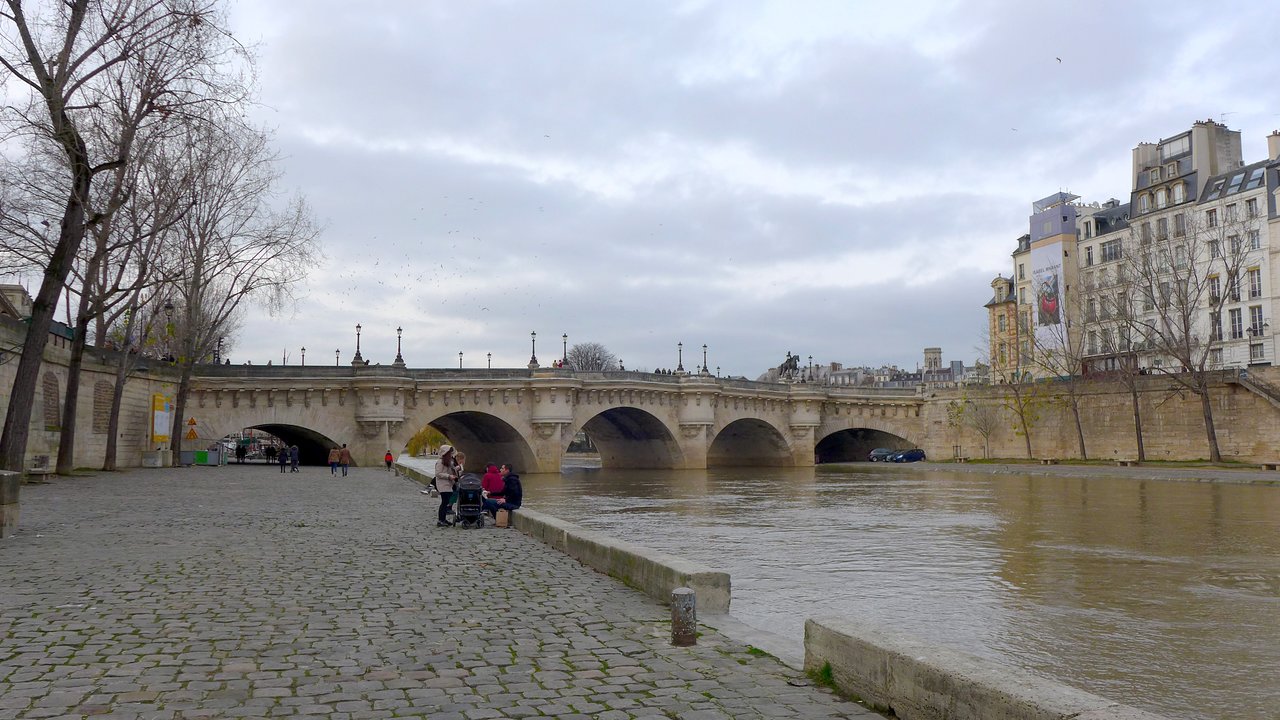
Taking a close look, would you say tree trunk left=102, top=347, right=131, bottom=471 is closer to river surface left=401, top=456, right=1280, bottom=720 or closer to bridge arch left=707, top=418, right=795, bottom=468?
river surface left=401, top=456, right=1280, bottom=720

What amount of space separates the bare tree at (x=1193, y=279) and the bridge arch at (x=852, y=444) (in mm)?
18101

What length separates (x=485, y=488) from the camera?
16.5 meters

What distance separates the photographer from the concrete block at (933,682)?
3.96 meters

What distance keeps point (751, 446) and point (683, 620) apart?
190 ft

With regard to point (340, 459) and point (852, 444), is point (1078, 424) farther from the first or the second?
point (340, 459)

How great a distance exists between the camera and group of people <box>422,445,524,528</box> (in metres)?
15.7

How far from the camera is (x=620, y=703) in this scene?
5262mm

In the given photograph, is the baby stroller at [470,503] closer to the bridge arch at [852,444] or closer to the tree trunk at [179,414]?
the tree trunk at [179,414]

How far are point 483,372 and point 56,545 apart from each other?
36.3 m

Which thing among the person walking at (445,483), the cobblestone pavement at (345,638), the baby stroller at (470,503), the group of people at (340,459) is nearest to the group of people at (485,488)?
the person walking at (445,483)

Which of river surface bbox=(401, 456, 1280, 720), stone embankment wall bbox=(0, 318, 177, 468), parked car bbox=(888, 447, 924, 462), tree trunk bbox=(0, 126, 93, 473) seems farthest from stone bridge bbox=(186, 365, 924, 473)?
tree trunk bbox=(0, 126, 93, 473)

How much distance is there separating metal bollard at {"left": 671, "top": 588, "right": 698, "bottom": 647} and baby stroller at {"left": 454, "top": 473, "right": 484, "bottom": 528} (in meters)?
9.12

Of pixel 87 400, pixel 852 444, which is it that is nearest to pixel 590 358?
pixel 852 444

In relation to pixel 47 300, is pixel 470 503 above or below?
below
